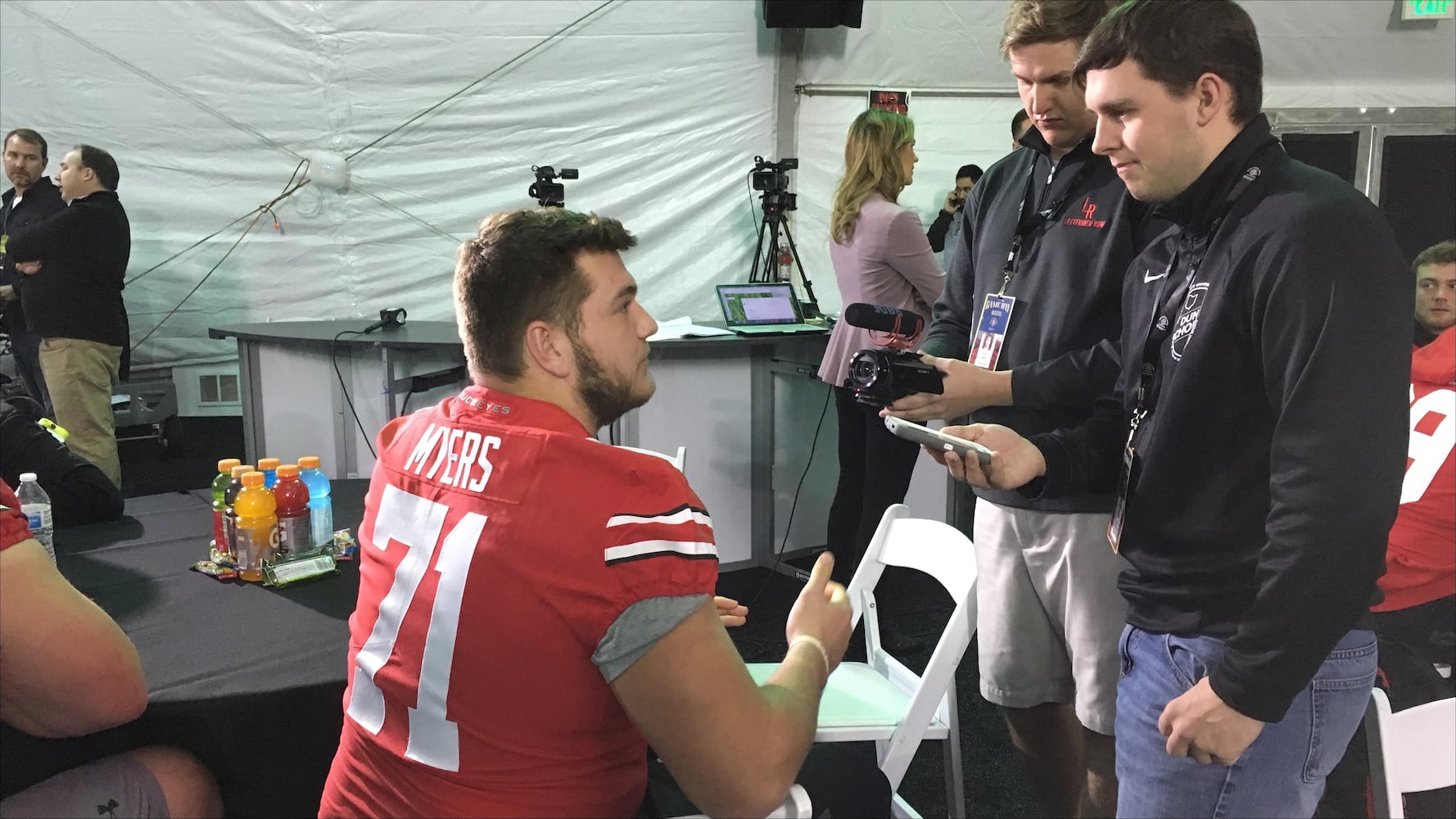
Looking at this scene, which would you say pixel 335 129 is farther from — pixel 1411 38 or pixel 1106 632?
pixel 1411 38

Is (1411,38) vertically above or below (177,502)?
above

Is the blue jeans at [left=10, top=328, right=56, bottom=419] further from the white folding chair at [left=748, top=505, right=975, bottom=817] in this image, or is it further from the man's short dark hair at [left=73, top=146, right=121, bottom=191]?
the white folding chair at [left=748, top=505, right=975, bottom=817]

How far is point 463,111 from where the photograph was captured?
509cm

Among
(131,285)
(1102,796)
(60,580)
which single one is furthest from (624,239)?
(131,285)

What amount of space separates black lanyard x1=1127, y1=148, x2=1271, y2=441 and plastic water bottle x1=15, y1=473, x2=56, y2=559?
1861 mm

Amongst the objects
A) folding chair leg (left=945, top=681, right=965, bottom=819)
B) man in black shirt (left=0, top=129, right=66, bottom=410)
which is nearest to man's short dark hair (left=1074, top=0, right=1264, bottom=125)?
folding chair leg (left=945, top=681, right=965, bottom=819)

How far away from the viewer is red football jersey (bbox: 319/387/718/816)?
976 mm

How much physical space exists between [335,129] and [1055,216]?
178 inches

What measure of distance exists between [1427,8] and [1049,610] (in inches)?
199

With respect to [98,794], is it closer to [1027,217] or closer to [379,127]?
[1027,217]

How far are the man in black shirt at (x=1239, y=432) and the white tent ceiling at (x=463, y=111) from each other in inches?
165

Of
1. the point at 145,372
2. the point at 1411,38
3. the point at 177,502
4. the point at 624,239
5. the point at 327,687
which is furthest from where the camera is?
the point at 145,372

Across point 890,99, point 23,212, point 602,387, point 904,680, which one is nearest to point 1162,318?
point 602,387

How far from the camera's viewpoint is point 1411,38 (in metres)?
4.92
